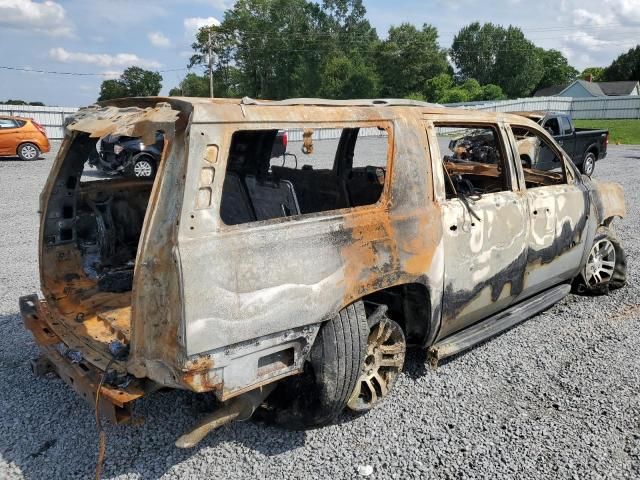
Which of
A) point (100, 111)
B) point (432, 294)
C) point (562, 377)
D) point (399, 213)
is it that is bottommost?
point (562, 377)

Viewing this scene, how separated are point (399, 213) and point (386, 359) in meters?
0.95

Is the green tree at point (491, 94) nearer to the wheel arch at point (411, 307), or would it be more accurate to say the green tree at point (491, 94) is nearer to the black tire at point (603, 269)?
the black tire at point (603, 269)

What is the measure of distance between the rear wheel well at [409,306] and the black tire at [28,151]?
1617 cm

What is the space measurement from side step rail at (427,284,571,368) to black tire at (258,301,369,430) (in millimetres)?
791

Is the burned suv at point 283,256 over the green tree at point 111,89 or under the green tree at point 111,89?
under

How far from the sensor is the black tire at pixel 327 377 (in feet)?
9.59

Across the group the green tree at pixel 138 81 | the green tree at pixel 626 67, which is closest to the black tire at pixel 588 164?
the green tree at pixel 138 81

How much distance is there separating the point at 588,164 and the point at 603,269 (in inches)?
419

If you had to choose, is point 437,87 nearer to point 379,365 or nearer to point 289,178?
point 289,178

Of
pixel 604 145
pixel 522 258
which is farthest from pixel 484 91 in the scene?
pixel 522 258

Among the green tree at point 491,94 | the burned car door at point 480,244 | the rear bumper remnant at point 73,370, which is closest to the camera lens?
the rear bumper remnant at point 73,370

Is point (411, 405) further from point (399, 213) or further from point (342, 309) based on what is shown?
point (399, 213)

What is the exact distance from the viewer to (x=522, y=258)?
3.98 metres

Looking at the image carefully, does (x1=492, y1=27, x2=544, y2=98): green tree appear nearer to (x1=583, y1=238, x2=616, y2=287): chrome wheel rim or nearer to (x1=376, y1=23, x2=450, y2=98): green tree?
(x1=376, y1=23, x2=450, y2=98): green tree
